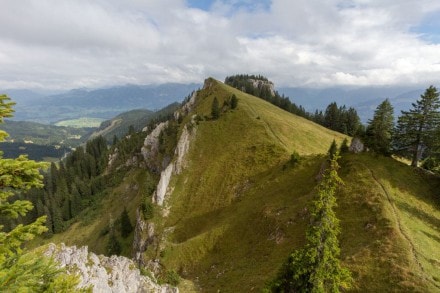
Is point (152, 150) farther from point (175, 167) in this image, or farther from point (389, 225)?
point (389, 225)

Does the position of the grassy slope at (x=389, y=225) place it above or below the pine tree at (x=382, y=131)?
below

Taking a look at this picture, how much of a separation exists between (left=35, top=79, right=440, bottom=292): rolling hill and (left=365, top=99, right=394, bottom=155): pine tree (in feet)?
8.13

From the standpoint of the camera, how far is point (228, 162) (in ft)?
285

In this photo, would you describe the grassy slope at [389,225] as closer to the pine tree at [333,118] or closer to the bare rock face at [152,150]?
the bare rock face at [152,150]

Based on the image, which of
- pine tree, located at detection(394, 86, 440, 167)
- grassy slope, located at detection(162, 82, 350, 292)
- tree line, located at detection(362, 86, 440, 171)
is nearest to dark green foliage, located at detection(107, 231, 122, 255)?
grassy slope, located at detection(162, 82, 350, 292)

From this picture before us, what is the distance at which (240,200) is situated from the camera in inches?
2891

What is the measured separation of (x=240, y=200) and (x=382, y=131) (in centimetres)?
3671

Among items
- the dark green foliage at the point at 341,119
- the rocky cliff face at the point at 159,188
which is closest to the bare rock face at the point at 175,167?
the rocky cliff face at the point at 159,188

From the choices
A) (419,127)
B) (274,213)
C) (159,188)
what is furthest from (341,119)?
(159,188)

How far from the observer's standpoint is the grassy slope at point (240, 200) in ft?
176

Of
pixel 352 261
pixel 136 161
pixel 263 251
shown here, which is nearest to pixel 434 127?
pixel 352 261

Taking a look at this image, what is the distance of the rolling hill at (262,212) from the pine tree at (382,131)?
8.13ft

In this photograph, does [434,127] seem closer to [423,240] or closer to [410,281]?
[423,240]

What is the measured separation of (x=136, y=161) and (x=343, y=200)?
375 ft
